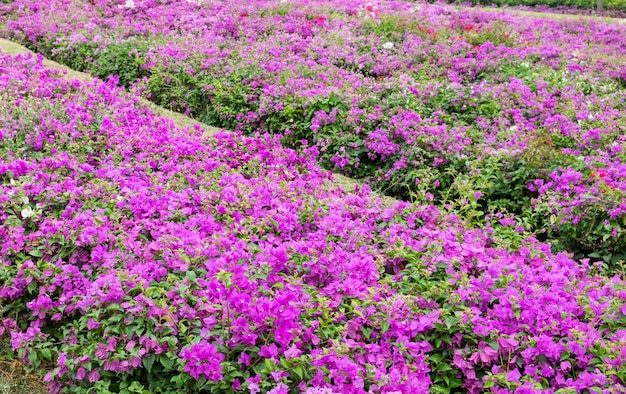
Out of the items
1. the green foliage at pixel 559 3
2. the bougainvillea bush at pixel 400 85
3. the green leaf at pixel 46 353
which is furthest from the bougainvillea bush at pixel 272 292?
the green foliage at pixel 559 3

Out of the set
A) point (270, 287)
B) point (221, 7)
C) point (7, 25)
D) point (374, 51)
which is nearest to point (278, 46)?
point (374, 51)

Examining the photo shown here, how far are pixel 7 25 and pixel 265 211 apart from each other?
973 cm

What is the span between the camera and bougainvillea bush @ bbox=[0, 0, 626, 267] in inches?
224

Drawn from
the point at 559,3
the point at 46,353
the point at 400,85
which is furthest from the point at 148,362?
the point at 559,3

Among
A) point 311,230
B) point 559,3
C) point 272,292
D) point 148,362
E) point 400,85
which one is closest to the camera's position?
point 148,362

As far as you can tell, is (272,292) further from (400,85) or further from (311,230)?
(400,85)

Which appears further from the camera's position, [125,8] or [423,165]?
Answer: [125,8]

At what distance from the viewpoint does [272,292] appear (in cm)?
341

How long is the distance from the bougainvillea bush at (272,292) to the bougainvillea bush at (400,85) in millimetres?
1159

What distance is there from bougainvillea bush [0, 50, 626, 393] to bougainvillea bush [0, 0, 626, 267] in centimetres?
116

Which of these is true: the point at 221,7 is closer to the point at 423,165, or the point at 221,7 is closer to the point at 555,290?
the point at 423,165

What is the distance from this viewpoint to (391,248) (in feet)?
13.3

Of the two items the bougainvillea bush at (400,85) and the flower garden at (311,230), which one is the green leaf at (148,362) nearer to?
the flower garden at (311,230)

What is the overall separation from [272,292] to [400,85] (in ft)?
15.8
